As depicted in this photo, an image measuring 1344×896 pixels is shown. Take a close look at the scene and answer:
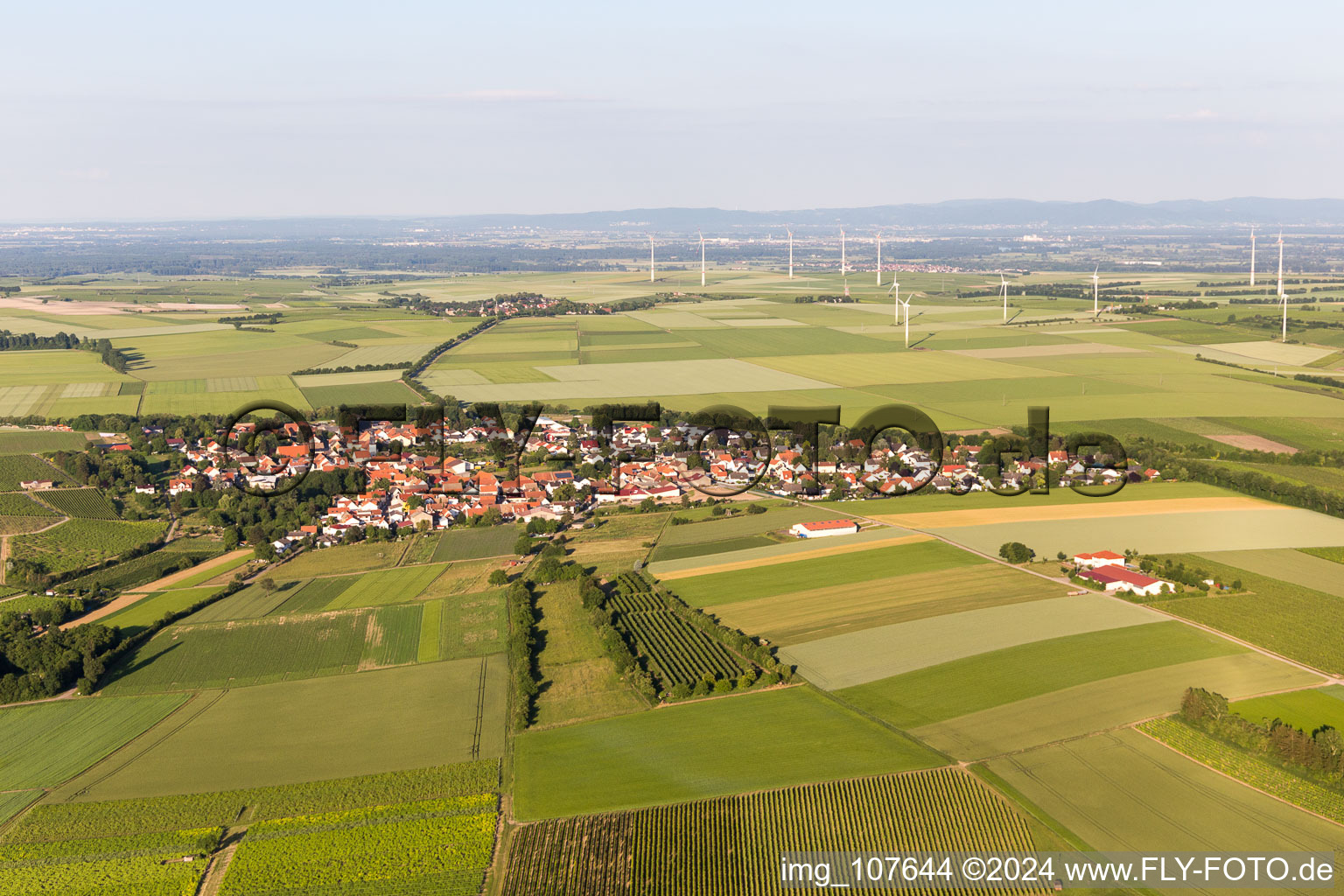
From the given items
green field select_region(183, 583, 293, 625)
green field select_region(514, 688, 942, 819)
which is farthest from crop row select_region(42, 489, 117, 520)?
green field select_region(514, 688, 942, 819)

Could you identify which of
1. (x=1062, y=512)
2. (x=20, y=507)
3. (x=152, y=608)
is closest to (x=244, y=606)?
(x=152, y=608)

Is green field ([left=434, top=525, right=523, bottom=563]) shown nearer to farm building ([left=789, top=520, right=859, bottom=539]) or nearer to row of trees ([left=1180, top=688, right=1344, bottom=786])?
farm building ([left=789, top=520, right=859, bottom=539])

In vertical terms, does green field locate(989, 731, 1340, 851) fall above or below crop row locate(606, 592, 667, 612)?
below

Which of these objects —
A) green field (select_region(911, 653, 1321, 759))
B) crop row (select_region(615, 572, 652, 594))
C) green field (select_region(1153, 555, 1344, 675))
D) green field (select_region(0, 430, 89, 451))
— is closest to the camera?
green field (select_region(911, 653, 1321, 759))

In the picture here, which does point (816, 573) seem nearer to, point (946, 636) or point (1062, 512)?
point (946, 636)

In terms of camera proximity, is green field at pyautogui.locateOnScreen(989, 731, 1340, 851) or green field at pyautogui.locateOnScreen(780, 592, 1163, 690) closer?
green field at pyautogui.locateOnScreen(989, 731, 1340, 851)

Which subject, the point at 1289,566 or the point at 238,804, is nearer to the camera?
the point at 238,804

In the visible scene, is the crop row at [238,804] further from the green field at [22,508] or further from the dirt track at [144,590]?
the green field at [22,508]
